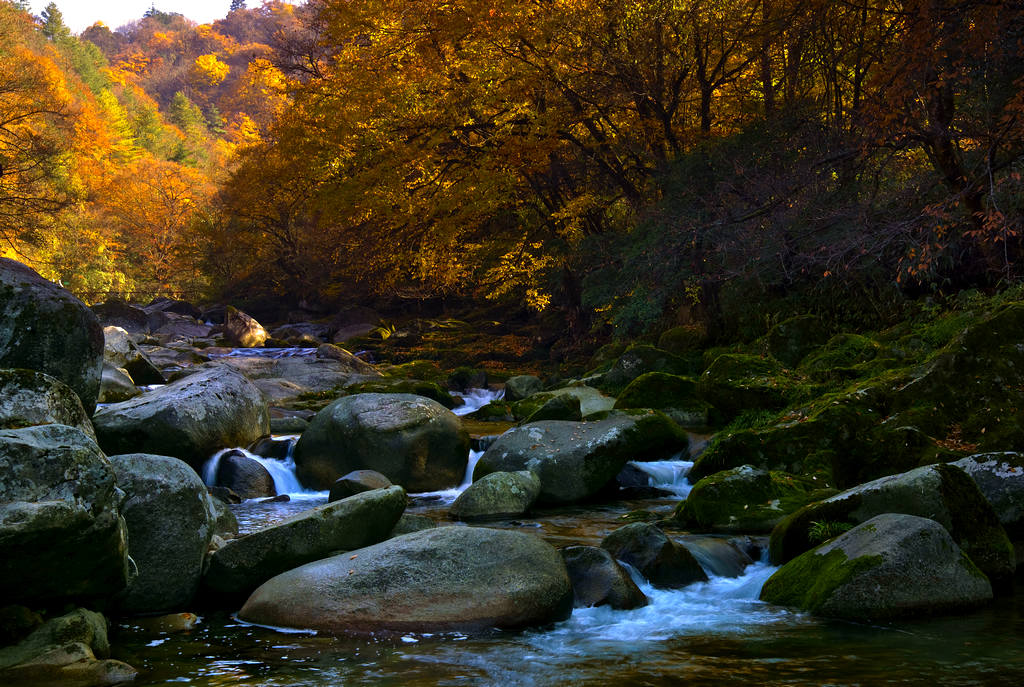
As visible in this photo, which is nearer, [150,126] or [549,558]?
[549,558]

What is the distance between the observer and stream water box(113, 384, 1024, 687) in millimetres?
4605

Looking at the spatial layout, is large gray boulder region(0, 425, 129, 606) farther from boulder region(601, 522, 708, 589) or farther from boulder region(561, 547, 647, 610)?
boulder region(601, 522, 708, 589)

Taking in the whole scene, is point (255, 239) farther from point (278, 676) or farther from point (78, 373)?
point (278, 676)

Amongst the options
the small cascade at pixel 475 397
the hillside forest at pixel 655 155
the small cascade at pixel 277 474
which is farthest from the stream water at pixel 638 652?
the small cascade at pixel 475 397

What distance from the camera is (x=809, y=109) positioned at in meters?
15.2

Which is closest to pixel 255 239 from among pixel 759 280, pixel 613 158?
pixel 613 158

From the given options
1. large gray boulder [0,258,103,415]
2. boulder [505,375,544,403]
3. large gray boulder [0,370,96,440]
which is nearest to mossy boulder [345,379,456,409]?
boulder [505,375,544,403]

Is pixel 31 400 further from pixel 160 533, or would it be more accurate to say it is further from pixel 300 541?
pixel 300 541

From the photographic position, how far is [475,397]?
20.2m

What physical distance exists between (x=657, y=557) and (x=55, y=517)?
413 cm

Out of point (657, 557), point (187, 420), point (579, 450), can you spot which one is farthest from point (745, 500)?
point (187, 420)

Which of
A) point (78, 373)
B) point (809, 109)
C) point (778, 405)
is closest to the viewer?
point (78, 373)

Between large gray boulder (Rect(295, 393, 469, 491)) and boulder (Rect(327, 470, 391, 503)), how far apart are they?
1.09m

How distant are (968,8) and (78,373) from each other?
31.5ft
